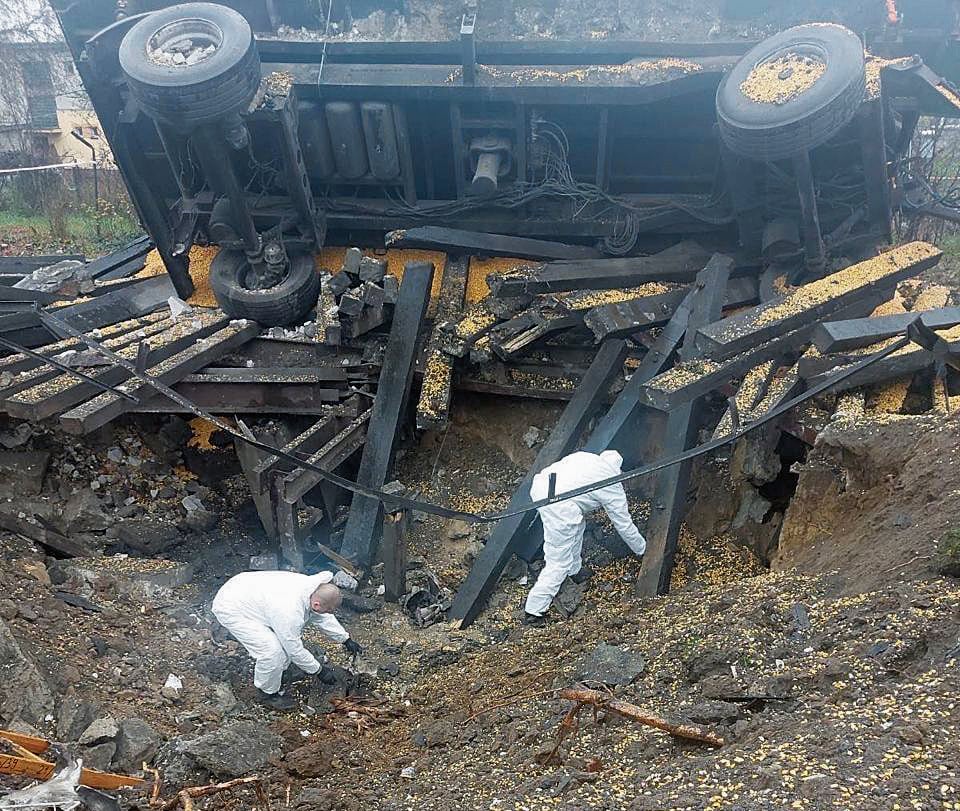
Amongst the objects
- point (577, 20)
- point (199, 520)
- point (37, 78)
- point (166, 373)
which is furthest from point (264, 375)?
point (37, 78)

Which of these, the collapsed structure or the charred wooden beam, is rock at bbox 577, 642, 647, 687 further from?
the charred wooden beam

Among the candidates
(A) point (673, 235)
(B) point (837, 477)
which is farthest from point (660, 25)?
(B) point (837, 477)

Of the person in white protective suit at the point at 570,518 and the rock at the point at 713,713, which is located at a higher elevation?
the rock at the point at 713,713

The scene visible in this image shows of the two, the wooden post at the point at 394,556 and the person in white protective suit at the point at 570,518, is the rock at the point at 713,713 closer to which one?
the person in white protective suit at the point at 570,518

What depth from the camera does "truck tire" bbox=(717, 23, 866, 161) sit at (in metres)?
4.80

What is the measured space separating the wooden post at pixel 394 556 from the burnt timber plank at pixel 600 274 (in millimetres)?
1993

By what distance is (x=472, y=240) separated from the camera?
21.4 ft

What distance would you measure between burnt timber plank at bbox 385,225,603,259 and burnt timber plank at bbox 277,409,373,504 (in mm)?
1660

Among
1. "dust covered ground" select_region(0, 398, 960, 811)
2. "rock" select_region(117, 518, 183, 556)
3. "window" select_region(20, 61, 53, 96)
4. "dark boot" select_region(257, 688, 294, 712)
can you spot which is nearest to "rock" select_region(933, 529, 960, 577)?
"dust covered ground" select_region(0, 398, 960, 811)

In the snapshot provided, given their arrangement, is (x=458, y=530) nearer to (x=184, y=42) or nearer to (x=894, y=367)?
(x=894, y=367)

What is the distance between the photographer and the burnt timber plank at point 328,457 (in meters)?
5.14

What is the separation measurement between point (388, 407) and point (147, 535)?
6.77 feet

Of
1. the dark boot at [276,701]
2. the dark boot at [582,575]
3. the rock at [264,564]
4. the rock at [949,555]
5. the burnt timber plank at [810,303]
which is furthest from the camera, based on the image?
the rock at [264,564]

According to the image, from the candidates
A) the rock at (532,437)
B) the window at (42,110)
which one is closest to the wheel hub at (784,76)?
the rock at (532,437)
